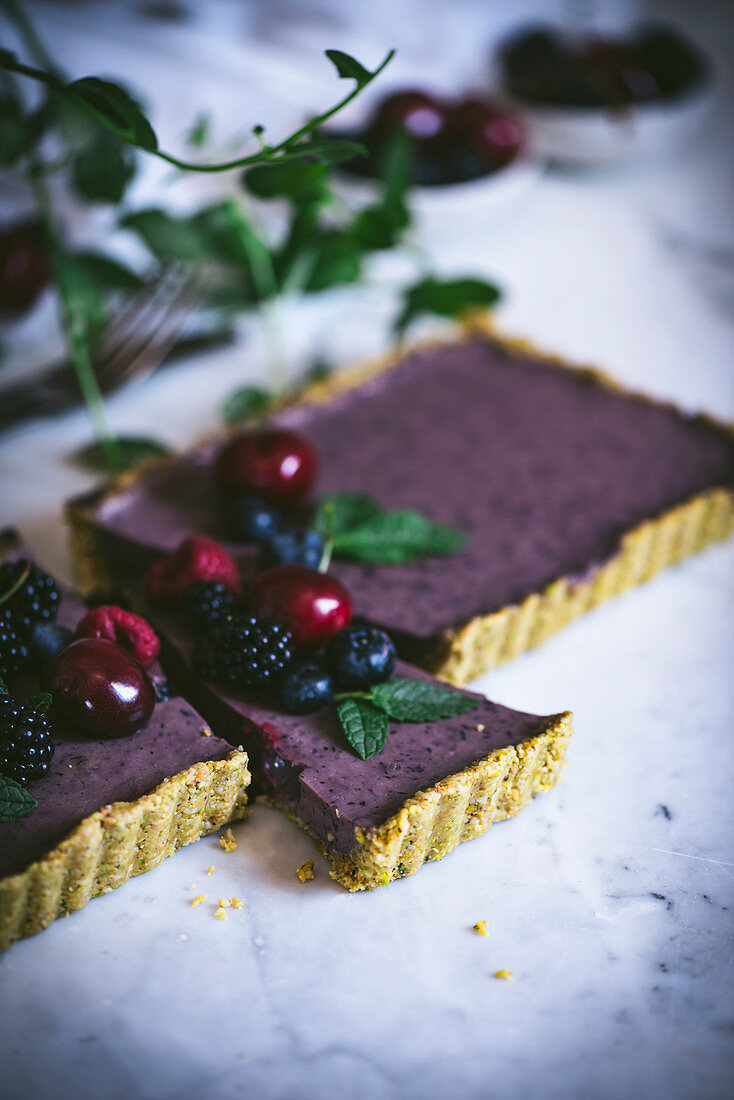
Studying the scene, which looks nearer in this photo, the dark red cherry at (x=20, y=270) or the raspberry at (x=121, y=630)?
the raspberry at (x=121, y=630)

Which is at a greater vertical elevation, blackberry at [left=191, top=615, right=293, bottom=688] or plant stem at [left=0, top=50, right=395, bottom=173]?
plant stem at [left=0, top=50, right=395, bottom=173]

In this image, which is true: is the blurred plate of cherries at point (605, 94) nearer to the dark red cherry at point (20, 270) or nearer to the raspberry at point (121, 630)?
the dark red cherry at point (20, 270)

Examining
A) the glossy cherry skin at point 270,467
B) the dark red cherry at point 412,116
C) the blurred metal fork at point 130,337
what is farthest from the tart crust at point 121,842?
the dark red cherry at point 412,116

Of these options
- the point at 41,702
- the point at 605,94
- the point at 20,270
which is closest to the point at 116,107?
the point at 41,702

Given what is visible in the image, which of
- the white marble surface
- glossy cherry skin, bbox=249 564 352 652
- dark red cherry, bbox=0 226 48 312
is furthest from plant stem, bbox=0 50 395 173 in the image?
dark red cherry, bbox=0 226 48 312

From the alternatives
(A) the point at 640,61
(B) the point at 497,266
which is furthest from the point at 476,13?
(B) the point at 497,266

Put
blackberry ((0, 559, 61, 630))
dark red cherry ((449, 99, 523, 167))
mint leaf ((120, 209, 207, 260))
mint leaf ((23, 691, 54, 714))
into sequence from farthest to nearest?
dark red cherry ((449, 99, 523, 167)), mint leaf ((120, 209, 207, 260)), blackberry ((0, 559, 61, 630)), mint leaf ((23, 691, 54, 714))

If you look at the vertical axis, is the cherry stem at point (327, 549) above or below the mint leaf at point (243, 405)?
above

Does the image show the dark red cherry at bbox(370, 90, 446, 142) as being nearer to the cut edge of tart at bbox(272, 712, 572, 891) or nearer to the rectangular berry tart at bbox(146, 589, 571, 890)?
the rectangular berry tart at bbox(146, 589, 571, 890)
